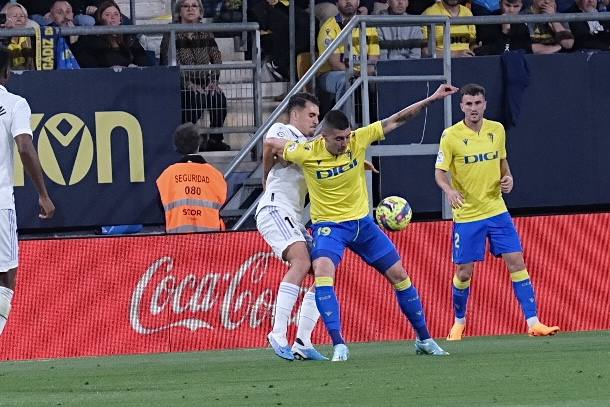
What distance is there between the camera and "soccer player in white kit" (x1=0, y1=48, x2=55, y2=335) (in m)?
10.4

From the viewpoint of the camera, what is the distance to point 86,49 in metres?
17.7

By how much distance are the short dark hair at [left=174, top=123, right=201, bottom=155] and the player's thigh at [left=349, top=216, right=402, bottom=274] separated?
3957 mm

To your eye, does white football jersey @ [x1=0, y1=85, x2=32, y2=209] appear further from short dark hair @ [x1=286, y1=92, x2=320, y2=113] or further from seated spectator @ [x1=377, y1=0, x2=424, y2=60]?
seated spectator @ [x1=377, y1=0, x2=424, y2=60]

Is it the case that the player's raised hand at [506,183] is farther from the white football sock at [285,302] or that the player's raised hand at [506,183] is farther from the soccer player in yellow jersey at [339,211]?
the white football sock at [285,302]

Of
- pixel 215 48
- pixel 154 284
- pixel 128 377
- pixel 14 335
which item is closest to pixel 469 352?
pixel 128 377

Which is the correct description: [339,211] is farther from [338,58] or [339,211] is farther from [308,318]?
[338,58]

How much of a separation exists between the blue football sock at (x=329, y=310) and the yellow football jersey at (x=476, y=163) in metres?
3.00

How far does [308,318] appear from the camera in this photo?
12.6 metres

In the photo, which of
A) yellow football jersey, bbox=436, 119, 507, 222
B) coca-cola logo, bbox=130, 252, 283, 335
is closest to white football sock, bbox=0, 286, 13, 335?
coca-cola logo, bbox=130, 252, 283, 335

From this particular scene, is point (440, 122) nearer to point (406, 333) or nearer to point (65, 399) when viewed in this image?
point (406, 333)

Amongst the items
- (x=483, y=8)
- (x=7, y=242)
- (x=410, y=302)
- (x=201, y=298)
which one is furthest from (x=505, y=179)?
(x=483, y=8)

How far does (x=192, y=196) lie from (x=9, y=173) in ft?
17.9

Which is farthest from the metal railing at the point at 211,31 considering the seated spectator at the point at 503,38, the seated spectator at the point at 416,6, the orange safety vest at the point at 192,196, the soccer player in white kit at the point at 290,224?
the soccer player in white kit at the point at 290,224

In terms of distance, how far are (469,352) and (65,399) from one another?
438 cm
